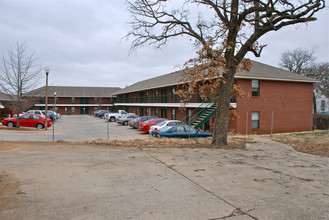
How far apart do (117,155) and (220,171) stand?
3.71 metres

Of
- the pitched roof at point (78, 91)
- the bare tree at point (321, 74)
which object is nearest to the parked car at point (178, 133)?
the bare tree at point (321, 74)

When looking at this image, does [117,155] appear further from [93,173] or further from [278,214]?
[278,214]

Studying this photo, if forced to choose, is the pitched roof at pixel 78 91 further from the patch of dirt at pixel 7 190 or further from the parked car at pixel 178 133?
the patch of dirt at pixel 7 190

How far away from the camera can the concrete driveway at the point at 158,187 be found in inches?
167

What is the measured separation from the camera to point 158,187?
553 centimetres

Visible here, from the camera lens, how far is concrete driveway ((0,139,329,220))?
4238 mm

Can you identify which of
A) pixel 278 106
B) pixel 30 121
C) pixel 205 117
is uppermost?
pixel 278 106

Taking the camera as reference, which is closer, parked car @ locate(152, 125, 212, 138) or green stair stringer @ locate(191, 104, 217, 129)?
parked car @ locate(152, 125, 212, 138)

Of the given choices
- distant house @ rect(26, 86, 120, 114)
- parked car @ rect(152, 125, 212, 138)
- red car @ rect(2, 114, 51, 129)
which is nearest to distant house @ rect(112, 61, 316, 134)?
parked car @ rect(152, 125, 212, 138)

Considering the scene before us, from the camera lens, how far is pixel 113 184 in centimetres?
563

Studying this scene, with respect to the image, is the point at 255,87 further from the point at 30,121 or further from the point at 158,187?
the point at 30,121

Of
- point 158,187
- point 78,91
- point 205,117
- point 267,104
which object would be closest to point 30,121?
point 205,117

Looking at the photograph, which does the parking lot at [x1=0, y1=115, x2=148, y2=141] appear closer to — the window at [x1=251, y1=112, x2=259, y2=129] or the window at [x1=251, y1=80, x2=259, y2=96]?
the window at [x1=251, y1=112, x2=259, y2=129]

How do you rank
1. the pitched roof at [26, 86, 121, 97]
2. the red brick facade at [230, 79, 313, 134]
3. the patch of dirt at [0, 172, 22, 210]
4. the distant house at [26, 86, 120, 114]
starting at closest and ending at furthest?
the patch of dirt at [0, 172, 22, 210] → the red brick facade at [230, 79, 313, 134] → the distant house at [26, 86, 120, 114] → the pitched roof at [26, 86, 121, 97]
